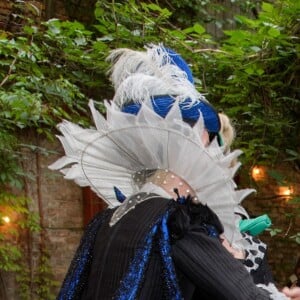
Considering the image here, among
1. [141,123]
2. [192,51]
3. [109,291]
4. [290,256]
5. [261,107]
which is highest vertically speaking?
[141,123]

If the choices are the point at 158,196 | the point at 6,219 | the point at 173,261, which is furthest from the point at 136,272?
the point at 6,219

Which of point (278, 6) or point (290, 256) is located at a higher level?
point (278, 6)

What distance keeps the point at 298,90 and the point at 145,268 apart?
273 centimetres

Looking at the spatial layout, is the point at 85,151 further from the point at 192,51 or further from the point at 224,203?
the point at 192,51

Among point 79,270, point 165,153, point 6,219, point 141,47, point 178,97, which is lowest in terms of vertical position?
point 6,219

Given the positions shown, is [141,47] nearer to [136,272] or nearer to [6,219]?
[6,219]

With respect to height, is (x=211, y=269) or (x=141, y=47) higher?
(x=211, y=269)

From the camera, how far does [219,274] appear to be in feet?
3.54

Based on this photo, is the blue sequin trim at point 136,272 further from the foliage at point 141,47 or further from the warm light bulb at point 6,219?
the warm light bulb at point 6,219

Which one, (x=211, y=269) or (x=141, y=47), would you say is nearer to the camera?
(x=211, y=269)

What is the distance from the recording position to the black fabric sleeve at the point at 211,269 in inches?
42.3

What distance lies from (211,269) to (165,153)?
324 millimetres

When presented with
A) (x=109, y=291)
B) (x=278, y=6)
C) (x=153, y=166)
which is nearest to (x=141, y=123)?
(x=153, y=166)

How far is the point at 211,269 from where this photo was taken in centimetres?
108
